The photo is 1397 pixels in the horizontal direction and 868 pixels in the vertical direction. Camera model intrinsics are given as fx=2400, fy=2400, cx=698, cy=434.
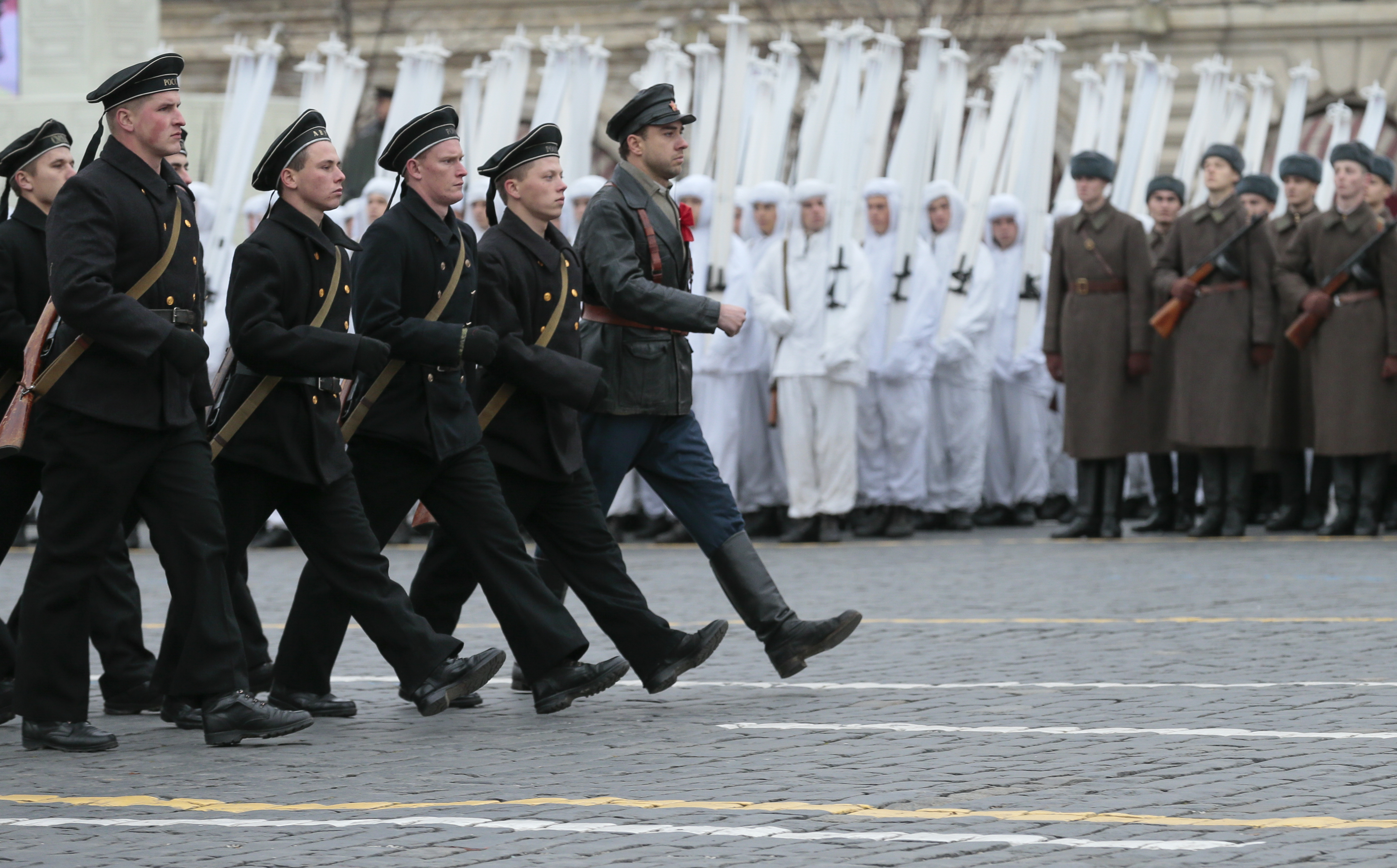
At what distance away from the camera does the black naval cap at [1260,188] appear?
14125mm

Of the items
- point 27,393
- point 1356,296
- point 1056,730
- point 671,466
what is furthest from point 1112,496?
point 27,393

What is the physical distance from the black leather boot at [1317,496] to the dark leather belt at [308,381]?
27.7 feet

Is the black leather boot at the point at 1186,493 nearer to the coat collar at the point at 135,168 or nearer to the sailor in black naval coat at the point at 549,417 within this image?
the sailor in black naval coat at the point at 549,417

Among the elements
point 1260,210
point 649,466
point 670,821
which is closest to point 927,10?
point 1260,210

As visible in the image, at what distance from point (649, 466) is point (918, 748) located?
183cm

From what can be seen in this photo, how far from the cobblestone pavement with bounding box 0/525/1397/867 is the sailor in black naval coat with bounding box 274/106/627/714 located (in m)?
0.21

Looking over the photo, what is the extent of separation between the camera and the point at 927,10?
98.4ft

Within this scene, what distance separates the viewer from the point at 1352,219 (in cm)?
1349

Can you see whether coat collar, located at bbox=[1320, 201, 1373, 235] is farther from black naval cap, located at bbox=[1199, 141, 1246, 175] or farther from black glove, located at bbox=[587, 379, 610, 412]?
black glove, located at bbox=[587, 379, 610, 412]

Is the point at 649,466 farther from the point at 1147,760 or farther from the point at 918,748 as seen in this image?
the point at 1147,760

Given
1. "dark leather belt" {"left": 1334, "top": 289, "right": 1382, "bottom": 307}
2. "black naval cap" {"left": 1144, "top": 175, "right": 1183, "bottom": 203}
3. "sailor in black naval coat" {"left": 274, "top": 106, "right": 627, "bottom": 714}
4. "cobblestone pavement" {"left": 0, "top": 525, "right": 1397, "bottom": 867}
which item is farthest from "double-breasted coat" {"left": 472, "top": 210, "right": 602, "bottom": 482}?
"black naval cap" {"left": 1144, "top": 175, "right": 1183, "bottom": 203}

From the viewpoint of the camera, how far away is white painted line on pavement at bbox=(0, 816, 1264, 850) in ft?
16.8

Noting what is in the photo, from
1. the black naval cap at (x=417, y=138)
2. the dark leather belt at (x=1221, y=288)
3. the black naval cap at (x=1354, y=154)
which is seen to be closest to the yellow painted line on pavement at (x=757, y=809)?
the black naval cap at (x=417, y=138)

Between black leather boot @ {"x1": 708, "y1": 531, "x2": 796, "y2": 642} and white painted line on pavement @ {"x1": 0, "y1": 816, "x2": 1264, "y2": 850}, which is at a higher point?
black leather boot @ {"x1": 708, "y1": 531, "x2": 796, "y2": 642}
